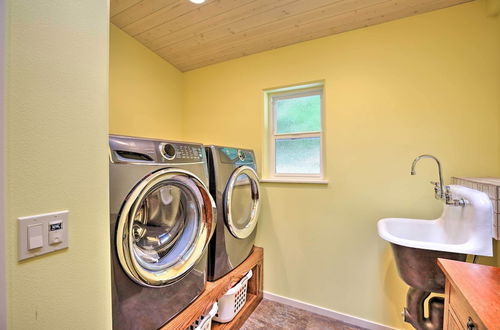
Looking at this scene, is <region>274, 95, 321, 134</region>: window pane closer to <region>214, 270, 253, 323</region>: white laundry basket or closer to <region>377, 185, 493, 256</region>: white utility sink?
→ <region>377, 185, 493, 256</region>: white utility sink

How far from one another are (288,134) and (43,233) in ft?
6.05

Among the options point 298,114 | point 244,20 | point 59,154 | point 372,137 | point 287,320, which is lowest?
point 287,320

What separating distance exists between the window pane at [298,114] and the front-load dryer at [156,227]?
1081 mm

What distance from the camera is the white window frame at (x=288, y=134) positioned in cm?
192

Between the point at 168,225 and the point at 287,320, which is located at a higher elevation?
the point at 168,225

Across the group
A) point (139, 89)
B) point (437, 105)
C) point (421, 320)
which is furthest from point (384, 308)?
point (139, 89)

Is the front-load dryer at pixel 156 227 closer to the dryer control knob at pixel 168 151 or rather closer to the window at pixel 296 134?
the dryer control knob at pixel 168 151

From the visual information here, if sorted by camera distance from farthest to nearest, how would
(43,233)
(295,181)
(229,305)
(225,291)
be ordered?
(295,181) < (229,305) < (225,291) < (43,233)

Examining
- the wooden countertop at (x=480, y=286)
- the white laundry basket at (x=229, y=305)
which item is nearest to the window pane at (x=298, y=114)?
the wooden countertop at (x=480, y=286)

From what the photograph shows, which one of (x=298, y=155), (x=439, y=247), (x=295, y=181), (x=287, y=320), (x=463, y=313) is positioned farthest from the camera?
(x=298, y=155)

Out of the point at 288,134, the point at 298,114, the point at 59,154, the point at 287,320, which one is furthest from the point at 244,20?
the point at 287,320

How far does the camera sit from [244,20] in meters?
1.64

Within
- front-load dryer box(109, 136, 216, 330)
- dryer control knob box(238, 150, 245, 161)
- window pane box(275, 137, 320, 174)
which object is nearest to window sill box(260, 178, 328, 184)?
window pane box(275, 137, 320, 174)

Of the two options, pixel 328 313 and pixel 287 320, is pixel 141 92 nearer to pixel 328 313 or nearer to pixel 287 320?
pixel 287 320
